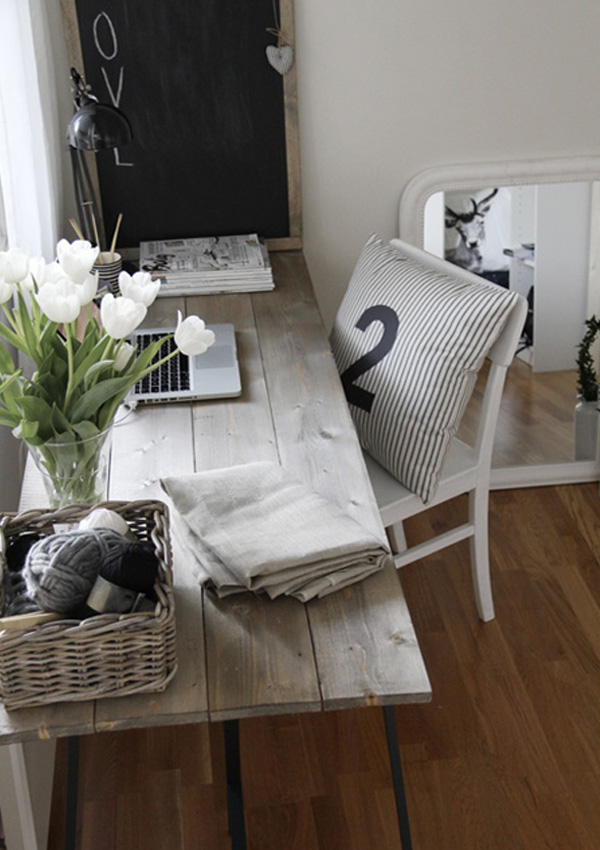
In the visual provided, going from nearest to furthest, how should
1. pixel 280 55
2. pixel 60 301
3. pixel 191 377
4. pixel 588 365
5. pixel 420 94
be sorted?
1. pixel 60 301
2. pixel 191 377
3. pixel 280 55
4. pixel 420 94
5. pixel 588 365

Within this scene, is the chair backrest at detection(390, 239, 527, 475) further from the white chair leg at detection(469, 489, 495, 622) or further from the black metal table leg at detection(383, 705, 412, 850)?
the black metal table leg at detection(383, 705, 412, 850)

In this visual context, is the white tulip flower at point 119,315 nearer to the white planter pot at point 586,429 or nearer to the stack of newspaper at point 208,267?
the stack of newspaper at point 208,267

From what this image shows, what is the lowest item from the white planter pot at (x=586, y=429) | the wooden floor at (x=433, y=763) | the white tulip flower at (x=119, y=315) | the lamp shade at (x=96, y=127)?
the wooden floor at (x=433, y=763)

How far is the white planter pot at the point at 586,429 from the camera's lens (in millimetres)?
3205

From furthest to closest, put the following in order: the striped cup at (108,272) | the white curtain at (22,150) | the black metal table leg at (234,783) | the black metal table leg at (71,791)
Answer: the striped cup at (108,272) → the white curtain at (22,150) → the black metal table leg at (71,791) → the black metal table leg at (234,783)

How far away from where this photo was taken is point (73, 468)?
156cm

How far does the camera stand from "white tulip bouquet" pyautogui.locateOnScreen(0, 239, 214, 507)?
1.44 metres

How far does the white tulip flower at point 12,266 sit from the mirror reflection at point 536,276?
1.81 metres

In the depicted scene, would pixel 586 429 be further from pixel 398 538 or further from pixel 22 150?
pixel 22 150

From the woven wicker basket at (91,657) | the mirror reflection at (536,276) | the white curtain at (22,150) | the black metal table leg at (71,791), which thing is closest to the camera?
the woven wicker basket at (91,657)

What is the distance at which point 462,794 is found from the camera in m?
2.15

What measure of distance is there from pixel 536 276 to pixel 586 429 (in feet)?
1.64

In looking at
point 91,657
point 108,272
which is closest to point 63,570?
point 91,657

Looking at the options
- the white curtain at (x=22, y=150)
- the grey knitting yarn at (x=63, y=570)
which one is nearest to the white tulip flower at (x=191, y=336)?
the grey knitting yarn at (x=63, y=570)
